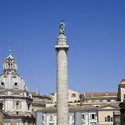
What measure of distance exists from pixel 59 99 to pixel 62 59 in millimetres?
3503

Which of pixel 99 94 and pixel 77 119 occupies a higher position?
pixel 99 94

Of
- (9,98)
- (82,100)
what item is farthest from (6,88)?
(82,100)

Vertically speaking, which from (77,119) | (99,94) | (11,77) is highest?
(11,77)

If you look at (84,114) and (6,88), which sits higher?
(6,88)

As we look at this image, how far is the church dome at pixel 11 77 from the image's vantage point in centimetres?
9262

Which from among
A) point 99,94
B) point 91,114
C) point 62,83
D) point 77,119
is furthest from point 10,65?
point 62,83

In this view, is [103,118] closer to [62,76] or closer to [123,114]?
[123,114]

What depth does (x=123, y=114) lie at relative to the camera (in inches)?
2096

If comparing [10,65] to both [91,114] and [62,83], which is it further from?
[62,83]

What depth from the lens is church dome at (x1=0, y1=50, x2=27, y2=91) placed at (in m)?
92.6

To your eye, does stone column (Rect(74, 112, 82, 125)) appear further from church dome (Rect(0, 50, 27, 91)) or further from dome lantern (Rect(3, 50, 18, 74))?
dome lantern (Rect(3, 50, 18, 74))

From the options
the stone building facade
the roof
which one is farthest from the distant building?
the roof

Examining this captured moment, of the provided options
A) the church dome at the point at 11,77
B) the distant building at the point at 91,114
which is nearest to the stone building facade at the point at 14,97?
the church dome at the point at 11,77

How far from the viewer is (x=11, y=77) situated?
93.7 m
